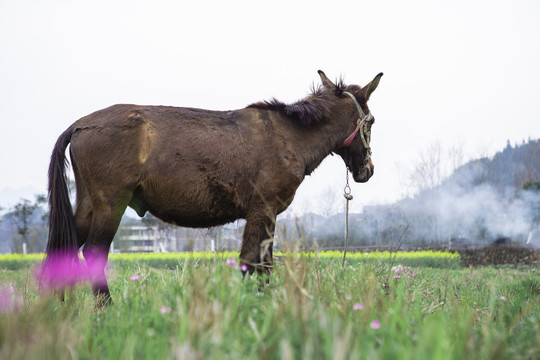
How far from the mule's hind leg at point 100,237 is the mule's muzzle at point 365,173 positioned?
9.01 feet

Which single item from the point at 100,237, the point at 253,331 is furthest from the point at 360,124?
the point at 253,331

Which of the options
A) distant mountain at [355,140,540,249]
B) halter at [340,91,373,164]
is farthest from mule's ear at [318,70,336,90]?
distant mountain at [355,140,540,249]

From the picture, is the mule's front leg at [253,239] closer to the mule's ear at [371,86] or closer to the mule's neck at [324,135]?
the mule's neck at [324,135]

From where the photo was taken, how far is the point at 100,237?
4258 mm

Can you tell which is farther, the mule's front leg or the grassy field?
the mule's front leg

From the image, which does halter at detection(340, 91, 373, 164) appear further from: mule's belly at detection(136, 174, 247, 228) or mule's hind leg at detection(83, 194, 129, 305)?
mule's hind leg at detection(83, 194, 129, 305)

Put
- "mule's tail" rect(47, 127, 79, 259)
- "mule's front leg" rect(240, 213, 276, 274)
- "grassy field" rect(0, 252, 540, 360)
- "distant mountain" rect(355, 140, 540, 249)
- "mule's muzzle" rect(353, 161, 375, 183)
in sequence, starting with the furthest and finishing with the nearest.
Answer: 1. "distant mountain" rect(355, 140, 540, 249)
2. "mule's muzzle" rect(353, 161, 375, 183)
3. "mule's front leg" rect(240, 213, 276, 274)
4. "mule's tail" rect(47, 127, 79, 259)
5. "grassy field" rect(0, 252, 540, 360)

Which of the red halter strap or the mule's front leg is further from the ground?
the red halter strap

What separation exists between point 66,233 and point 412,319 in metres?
3.16

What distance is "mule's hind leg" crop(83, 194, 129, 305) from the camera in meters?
4.24

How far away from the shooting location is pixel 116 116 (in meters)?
4.42

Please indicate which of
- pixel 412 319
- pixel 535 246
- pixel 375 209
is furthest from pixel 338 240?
pixel 412 319

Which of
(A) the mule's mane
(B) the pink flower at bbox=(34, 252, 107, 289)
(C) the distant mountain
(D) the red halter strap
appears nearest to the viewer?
(B) the pink flower at bbox=(34, 252, 107, 289)

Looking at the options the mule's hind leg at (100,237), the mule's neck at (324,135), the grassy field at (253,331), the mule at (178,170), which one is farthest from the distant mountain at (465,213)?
the grassy field at (253,331)
